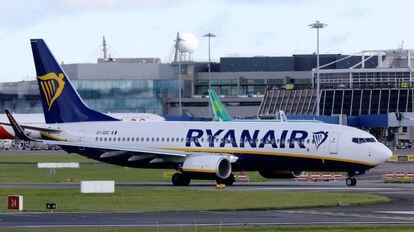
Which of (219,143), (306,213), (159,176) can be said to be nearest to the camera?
(306,213)

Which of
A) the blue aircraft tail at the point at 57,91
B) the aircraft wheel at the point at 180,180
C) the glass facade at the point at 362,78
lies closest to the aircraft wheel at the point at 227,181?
the aircraft wheel at the point at 180,180

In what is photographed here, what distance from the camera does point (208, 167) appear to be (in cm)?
6856

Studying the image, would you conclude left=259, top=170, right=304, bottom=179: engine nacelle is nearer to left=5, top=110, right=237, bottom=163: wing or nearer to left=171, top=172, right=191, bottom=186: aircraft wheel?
left=5, top=110, right=237, bottom=163: wing

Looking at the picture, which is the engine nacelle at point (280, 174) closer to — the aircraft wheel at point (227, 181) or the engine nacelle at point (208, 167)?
the aircraft wheel at point (227, 181)

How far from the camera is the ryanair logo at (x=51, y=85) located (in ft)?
253

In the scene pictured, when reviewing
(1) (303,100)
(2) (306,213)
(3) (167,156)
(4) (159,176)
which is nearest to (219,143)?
(3) (167,156)

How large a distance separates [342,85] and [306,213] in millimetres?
143004

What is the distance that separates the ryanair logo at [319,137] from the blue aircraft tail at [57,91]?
1610cm

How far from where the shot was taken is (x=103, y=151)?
73.5 m

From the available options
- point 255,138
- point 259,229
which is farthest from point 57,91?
point 259,229

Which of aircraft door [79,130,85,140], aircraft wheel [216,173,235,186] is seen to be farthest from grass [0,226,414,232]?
aircraft door [79,130,85,140]

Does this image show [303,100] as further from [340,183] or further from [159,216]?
[159,216]

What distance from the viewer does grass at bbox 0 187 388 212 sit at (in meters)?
50.6

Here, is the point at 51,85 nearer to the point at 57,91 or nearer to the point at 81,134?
the point at 57,91
